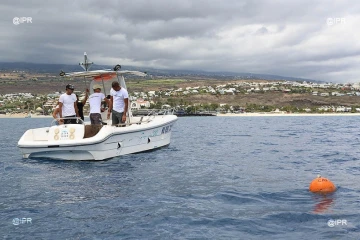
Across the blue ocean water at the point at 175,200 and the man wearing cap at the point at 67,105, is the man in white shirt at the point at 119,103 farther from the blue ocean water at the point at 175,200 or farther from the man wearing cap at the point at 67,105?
the blue ocean water at the point at 175,200

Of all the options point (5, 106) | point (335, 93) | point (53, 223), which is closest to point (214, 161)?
point (53, 223)

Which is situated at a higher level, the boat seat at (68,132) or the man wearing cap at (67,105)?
the man wearing cap at (67,105)

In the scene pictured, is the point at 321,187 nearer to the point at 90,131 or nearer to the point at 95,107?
the point at 90,131

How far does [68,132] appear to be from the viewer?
52.4 feet

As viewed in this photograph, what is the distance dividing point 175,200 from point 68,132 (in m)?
7.30

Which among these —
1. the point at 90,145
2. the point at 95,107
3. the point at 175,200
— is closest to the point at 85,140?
the point at 90,145

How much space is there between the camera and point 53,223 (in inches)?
324

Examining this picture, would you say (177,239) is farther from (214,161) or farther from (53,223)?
(214,161)

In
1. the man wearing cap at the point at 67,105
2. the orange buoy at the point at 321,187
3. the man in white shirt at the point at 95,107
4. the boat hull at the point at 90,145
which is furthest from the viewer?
the man in white shirt at the point at 95,107

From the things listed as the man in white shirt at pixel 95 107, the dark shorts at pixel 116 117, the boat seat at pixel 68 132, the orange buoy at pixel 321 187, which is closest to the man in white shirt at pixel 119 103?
the dark shorts at pixel 116 117

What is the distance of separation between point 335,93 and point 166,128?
549 ft

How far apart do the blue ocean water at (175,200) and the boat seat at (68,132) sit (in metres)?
0.98

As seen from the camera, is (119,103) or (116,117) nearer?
(119,103)

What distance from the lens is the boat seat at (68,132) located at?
52.5 ft
